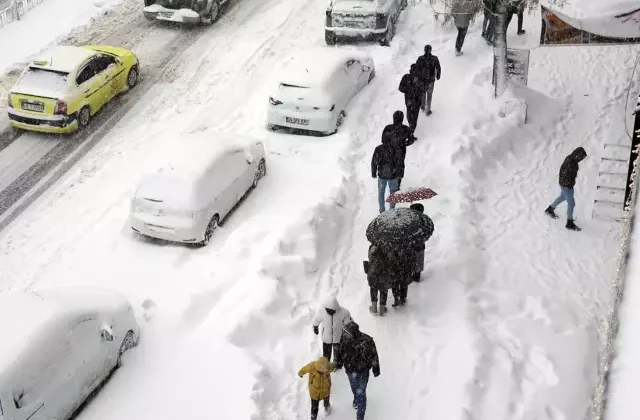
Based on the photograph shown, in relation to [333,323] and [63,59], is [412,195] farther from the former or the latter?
[63,59]

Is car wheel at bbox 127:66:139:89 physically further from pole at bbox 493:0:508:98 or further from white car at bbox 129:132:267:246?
pole at bbox 493:0:508:98

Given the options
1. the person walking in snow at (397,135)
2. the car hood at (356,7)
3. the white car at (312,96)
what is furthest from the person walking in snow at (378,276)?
the car hood at (356,7)

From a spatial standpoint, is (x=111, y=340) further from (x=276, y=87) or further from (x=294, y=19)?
(x=294, y=19)

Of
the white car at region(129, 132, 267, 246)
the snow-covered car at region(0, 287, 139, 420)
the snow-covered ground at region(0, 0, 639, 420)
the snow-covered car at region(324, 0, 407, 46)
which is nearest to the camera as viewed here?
the snow-covered car at region(0, 287, 139, 420)

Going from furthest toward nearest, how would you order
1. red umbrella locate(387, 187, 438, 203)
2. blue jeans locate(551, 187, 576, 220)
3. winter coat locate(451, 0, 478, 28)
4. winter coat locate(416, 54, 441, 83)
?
winter coat locate(451, 0, 478, 28) < winter coat locate(416, 54, 441, 83) < blue jeans locate(551, 187, 576, 220) < red umbrella locate(387, 187, 438, 203)

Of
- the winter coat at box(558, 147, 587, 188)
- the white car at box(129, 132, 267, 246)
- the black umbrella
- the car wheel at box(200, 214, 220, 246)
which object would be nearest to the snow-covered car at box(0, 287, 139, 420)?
the white car at box(129, 132, 267, 246)

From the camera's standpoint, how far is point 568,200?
1245 cm

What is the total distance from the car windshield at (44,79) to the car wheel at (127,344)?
765cm

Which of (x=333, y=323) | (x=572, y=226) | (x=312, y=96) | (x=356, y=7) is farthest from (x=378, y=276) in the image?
(x=356, y=7)

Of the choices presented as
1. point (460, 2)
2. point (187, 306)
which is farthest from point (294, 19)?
point (187, 306)

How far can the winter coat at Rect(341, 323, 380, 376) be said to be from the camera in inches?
314

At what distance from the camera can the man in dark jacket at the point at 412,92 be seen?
46.2 ft

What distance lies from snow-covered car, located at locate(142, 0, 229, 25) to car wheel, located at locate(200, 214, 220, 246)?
32.0ft

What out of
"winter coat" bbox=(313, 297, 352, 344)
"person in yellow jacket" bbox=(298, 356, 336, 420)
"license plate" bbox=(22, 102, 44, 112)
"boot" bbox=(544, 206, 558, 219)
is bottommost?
"boot" bbox=(544, 206, 558, 219)
